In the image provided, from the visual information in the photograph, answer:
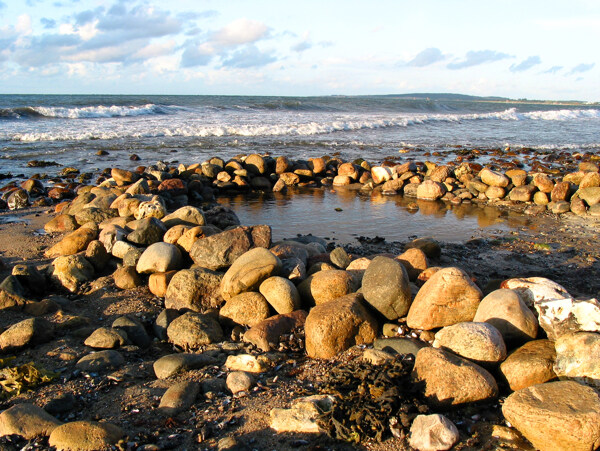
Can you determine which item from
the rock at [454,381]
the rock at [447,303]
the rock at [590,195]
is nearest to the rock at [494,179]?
the rock at [590,195]

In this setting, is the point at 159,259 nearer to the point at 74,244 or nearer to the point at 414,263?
the point at 74,244

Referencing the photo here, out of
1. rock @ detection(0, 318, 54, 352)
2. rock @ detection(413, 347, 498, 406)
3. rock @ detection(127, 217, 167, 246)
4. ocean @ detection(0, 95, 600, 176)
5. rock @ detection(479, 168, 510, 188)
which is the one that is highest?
ocean @ detection(0, 95, 600, 176)

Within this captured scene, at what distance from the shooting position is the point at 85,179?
1380 centimetres

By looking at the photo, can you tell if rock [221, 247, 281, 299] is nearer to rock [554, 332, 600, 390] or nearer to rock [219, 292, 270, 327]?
rock [219, 292, 270, 327]

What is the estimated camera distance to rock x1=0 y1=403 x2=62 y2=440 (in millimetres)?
3186

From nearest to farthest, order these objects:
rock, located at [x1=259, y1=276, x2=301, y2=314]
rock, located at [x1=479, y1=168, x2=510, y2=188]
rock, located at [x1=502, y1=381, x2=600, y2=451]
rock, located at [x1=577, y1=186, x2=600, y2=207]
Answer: rock, located at [x1=502, y1=381, x2=600, y2=451] → rock, located at [x1=259, y1=276, x2=301, y2=314] → rock, located at [x1=577, y1=186, x2=600, y2=207] → rock, located at [x1=479, y1=168, x2=510, y2=188]

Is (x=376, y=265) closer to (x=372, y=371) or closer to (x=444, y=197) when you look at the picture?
(x=372, y=371)

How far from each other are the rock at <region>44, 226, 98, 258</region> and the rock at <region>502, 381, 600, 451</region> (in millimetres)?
6204

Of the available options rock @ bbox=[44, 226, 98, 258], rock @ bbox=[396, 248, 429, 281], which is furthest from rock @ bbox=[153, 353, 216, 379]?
rock @ bbox=[44, 226, 98, 258]

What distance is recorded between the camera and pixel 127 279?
6129 mm

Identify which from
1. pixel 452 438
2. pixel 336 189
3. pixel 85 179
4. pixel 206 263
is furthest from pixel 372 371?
pixel 85 179

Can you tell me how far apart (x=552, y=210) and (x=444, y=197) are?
2549 mm

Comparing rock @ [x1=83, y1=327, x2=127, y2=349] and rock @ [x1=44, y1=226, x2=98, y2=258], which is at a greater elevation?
rock @ [x1=44, y1=226, x2=98, y2=258]

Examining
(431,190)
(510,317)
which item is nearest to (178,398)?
(510,317)
